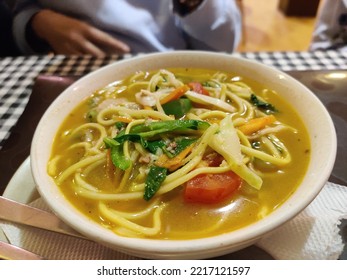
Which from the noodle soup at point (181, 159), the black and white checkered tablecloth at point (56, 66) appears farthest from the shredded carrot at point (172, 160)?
the black and white checkered tablecloth at point (56, 66)

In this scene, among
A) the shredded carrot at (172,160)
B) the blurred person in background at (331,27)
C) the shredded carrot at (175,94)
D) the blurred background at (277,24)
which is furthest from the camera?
the blurred background at (277,24)

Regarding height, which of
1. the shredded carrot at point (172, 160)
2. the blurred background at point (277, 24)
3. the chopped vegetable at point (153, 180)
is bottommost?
the blurred background at point (277, 24)

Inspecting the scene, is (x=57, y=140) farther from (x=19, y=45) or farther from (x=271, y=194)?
(x=19, y=45)

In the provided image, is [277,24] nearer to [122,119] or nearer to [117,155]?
[122,119]

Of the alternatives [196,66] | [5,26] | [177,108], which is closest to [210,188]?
A: [177,108]

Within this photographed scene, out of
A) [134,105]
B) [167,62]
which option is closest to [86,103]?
[134,105]

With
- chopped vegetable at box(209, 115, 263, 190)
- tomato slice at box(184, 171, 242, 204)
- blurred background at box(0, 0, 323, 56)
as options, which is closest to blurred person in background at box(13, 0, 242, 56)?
chopped vegetable at box(209, 115, 263, 190)

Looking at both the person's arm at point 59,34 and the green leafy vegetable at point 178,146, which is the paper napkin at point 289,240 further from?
the person's arm at point 59,34
